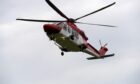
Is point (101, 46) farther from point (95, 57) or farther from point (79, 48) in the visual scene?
point (79, 48)

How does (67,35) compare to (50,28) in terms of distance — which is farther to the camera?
(67,35)

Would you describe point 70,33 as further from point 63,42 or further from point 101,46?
point 101,46

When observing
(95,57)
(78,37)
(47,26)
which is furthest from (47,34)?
(95,57)

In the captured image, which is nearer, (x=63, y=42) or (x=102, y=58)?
(x=63, y=42)

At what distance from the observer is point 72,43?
6384cm

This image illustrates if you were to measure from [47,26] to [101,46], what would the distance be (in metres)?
26.0

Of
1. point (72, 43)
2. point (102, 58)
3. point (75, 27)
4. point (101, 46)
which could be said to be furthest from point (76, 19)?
point (101, 46)

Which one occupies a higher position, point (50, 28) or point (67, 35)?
point (50, 28)

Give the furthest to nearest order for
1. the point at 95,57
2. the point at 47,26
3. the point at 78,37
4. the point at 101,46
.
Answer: the point at 101,46 < the point at 95,57 < the point at 78,37 < the point at 47,26

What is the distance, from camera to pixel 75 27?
67438mm

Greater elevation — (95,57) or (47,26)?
(47,26)

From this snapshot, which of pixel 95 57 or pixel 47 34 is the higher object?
pixel 47 34

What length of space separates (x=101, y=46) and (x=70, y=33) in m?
21.5

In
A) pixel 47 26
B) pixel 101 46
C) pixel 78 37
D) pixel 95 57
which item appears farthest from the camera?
pixel 101 46
